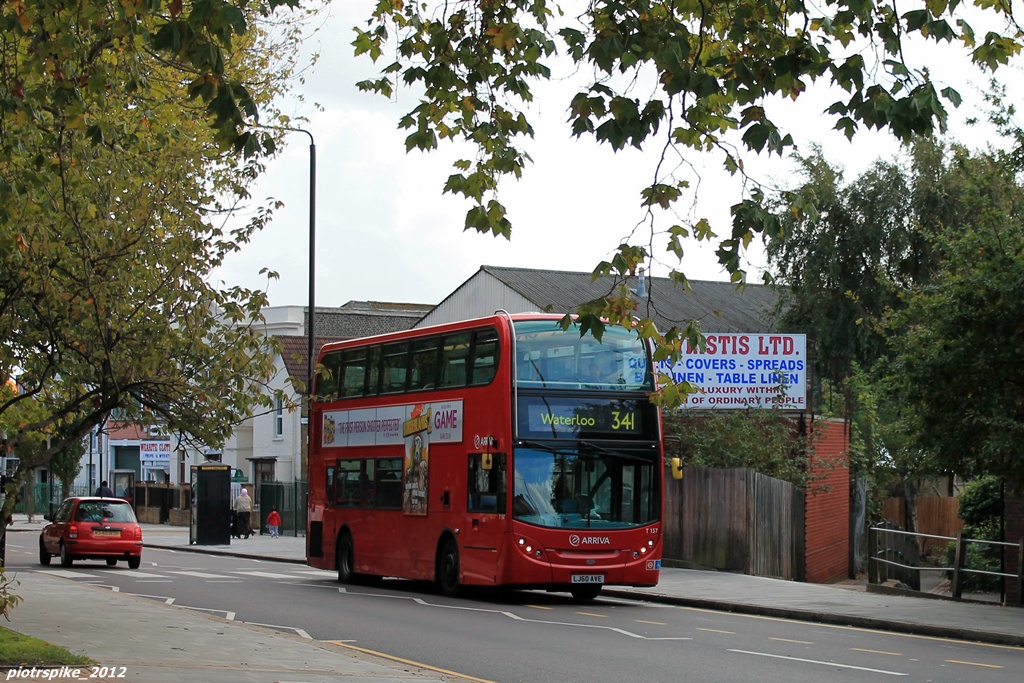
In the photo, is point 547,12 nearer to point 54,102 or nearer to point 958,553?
point 54,102

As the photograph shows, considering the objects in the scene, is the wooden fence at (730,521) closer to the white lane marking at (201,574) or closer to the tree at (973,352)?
the tree at (973,352)

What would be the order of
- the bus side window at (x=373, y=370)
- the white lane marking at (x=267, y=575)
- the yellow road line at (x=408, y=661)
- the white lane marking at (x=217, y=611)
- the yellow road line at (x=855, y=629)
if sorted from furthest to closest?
the white lane marking at (x=267, y=575) < the bus side window at (x=373, y=370) < the white lane marking at (x=217, y=611) < the yellow road line at (x=855, y=629) < the yellow road line at (x=408, y=661)

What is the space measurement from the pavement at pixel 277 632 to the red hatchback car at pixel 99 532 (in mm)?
2625

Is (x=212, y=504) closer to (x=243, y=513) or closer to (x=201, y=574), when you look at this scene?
(x=243, y=513)

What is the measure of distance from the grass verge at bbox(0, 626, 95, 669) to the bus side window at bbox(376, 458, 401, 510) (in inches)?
452

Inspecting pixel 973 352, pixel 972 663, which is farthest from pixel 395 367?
pixel 972 663

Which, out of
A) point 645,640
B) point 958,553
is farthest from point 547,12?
point 958,553

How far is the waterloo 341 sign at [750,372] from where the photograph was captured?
31266 mm

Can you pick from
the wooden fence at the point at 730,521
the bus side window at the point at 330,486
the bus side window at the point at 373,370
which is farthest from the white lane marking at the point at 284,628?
the wooden fence at the point at 730,521

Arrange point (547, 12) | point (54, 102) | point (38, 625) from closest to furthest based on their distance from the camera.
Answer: point (54, 102) → point (547, 12) → point (38, 625)

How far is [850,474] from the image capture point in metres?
38.0

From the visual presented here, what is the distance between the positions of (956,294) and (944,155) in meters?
28.6

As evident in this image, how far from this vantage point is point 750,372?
31562mm

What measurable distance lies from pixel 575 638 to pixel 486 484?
525cm
